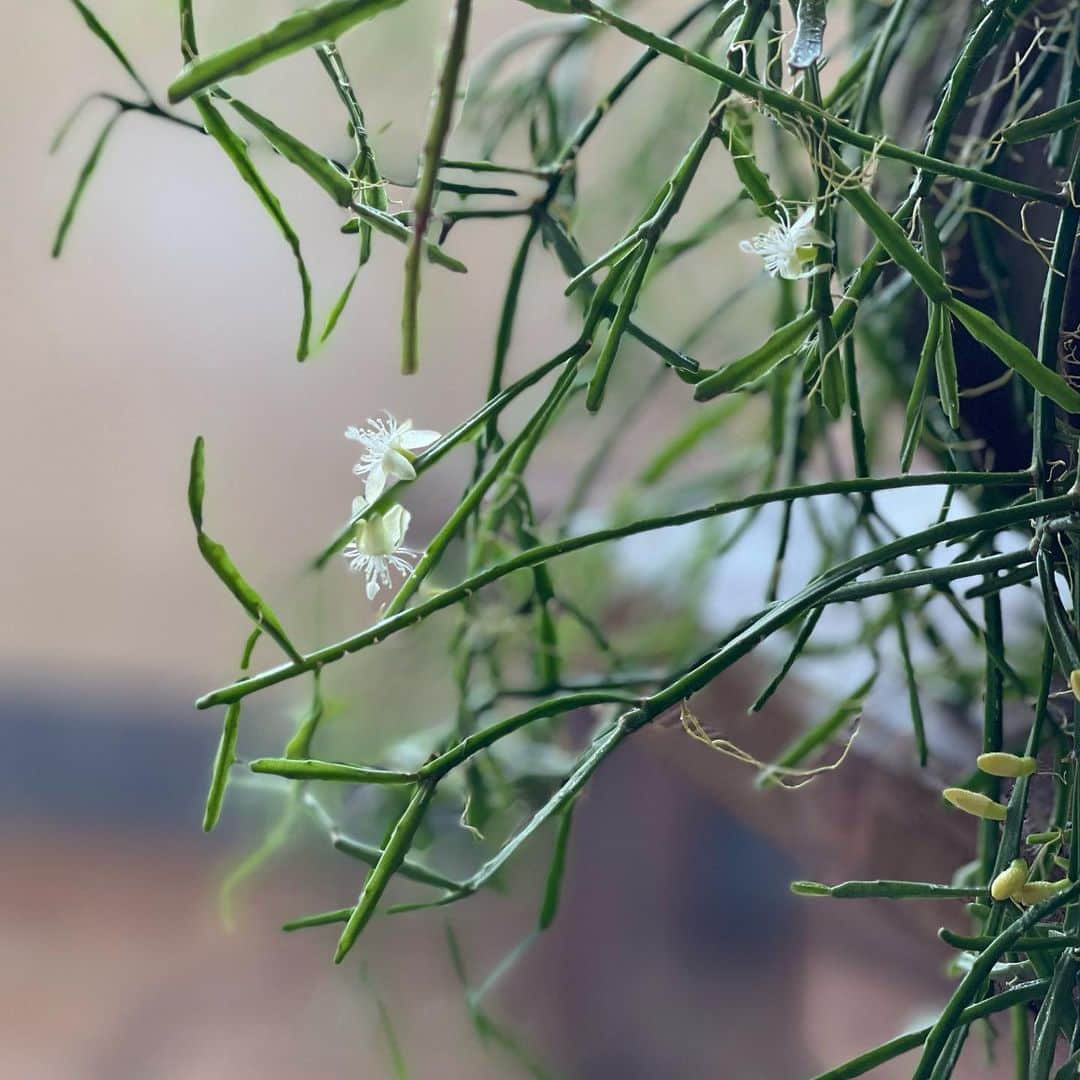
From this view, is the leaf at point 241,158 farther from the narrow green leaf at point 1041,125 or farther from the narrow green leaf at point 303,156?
the narrow green leaf at point 1041,125

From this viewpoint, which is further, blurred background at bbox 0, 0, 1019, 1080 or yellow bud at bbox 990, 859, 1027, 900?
blurred background at bbox 0, 0, 1019, 1080

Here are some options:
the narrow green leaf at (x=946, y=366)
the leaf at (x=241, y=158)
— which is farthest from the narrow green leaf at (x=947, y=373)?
the leaf at (x=241, y=158)

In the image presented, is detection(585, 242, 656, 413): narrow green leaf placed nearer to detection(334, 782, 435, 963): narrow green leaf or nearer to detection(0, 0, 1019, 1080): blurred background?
detection(334, 782, 435, 963): narrow green leaf

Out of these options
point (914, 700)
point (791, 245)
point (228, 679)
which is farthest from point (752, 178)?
point (228, 679)

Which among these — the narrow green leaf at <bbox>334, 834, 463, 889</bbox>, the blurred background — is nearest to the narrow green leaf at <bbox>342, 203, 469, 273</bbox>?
the narrow green leaf at <bbox>334, 834, 463, 889</bbox>

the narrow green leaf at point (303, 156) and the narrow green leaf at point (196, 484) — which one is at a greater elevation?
the narrow green leaf at point (303, 156)

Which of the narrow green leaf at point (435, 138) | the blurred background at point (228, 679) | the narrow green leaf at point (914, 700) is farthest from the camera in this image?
the blurred background at point (228, 679)
